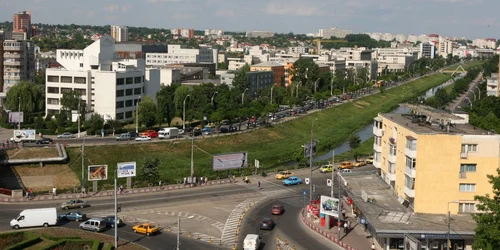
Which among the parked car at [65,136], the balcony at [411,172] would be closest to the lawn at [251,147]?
the parked car at [65,136]

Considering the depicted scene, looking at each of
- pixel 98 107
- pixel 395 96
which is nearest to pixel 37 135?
pixel 98 107

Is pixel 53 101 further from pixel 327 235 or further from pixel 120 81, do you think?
pixel 327 235

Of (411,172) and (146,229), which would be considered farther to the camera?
(411,172)

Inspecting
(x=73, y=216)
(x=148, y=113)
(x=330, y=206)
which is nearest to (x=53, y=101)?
(x=148, y=113)

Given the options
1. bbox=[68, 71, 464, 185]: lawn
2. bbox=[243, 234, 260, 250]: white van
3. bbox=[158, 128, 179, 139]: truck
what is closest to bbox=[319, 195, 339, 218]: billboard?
bbox=[243, 234, 260, 250]: white van

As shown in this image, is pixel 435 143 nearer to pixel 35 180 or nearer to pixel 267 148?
pixel 35 180
